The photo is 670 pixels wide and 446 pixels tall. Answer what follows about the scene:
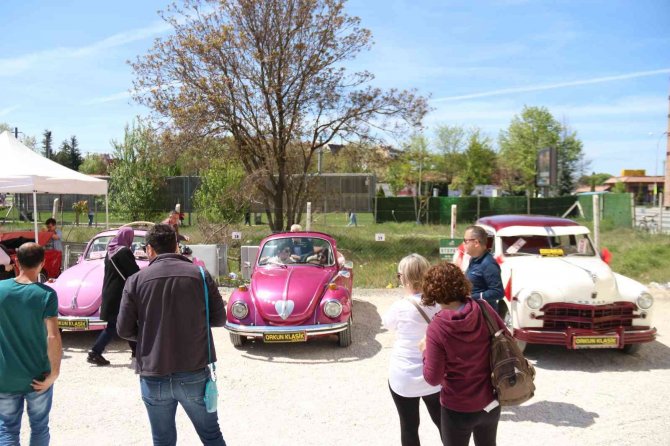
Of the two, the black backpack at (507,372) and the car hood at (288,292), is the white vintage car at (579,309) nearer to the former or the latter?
the car hood at (288,292)

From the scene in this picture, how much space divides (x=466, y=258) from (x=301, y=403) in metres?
2.82

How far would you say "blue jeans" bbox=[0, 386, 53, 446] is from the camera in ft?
10.4

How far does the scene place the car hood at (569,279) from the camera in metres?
6.50

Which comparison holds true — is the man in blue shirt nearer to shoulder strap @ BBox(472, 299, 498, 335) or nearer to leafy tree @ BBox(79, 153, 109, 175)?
shoulder strap @ BBox(472, 299, 498, 335)

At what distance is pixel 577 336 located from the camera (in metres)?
6.37

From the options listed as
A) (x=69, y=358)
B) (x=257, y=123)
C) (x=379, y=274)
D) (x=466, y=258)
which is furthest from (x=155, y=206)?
(x=466, y=258)

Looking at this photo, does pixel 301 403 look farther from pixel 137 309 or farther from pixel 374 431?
pixel 137 309

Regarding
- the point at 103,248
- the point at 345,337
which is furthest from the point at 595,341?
the point at 103,248

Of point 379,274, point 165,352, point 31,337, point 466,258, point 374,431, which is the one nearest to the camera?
point 165,352

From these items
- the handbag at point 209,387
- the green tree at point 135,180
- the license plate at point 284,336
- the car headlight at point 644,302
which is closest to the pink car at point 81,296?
the license plate at point 284,336

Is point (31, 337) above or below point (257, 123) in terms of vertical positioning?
below

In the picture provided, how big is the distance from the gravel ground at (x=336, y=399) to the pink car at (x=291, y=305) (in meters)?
0.35

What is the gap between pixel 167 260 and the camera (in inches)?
124

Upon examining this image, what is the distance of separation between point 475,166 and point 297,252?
48186mm
